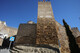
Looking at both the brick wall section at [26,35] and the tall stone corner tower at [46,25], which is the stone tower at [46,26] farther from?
the brick wall section at [26,35]

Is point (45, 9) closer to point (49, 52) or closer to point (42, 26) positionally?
point (42, 26)

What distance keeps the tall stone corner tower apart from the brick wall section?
2827 millimetres

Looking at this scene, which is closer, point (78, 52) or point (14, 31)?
point (78, 52)

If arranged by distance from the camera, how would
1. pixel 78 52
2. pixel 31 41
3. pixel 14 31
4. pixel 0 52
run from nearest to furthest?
pixel 0 52 → pixel 31 41 → pixel 78 52 → pixel 14 31

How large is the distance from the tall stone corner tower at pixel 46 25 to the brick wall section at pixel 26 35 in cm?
283

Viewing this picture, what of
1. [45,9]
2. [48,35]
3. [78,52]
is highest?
[45,9]

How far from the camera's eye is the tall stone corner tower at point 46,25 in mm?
3270

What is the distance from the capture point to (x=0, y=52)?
7.25 feet

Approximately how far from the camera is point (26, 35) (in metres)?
6.60

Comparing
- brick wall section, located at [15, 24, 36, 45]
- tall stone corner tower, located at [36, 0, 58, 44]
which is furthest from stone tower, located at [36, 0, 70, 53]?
brick wall section, located at [15, 24, 36, 45]

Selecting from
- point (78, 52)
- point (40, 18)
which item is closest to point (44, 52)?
point (40, 18)

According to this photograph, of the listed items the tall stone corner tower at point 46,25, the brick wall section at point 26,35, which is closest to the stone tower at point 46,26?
the tall stone corner tower at point 46,25

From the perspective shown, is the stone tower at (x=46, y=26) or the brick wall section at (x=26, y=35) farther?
the brick wall section at (x=26, y=35)

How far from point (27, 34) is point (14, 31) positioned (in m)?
18.4
